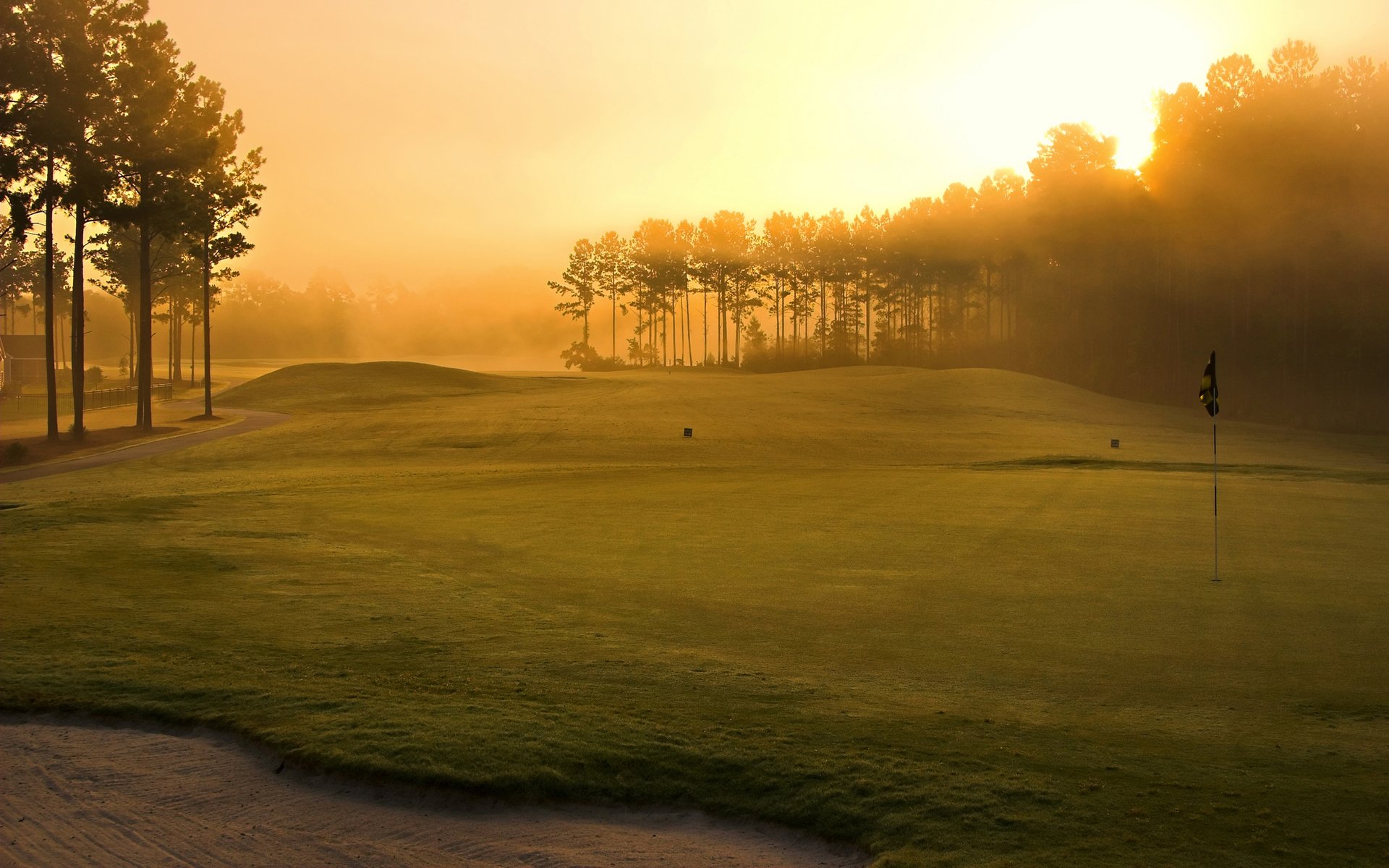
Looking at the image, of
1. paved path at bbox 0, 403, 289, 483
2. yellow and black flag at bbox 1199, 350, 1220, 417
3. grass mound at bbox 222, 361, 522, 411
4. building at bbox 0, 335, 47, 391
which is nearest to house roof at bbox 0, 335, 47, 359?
building at bbox 0, 335, 47, 391

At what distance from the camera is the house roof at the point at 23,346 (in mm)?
112369

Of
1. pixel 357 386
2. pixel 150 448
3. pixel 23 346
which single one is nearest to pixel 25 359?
pixel 23 346

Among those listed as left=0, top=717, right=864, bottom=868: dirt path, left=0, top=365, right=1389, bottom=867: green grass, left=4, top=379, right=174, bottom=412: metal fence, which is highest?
left=4, top=379, right=174, bottom=412: metal fence

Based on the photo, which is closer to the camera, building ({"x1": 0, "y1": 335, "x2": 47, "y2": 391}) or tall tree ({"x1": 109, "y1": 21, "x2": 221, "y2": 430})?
tall tree ({"x1": 109, "y1": 21, "x2": 221, "y2": 430})

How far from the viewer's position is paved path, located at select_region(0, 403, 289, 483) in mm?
35656

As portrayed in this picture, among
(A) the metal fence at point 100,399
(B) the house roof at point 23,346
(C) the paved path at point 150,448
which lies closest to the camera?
(C) the paved path at point 150,448

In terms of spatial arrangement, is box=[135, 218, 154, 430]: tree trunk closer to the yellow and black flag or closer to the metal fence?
the metal fence

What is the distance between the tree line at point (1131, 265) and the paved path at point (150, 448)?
210ft

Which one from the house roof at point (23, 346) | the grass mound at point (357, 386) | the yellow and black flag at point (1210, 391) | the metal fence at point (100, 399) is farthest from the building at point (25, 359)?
the yellow and black flag at point (1210, 391)

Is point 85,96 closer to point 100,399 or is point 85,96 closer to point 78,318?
point 78,318

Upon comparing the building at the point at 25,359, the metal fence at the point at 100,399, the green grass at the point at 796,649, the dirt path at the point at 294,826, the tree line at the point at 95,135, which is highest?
the tree line at the point at 95,135

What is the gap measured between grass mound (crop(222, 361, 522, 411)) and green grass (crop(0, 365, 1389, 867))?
4042 cm

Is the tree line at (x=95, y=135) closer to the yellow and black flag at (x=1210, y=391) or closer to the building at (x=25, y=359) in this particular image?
the yellow and black flag at (x=1210, y=391)

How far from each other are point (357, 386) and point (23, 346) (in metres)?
66.6
